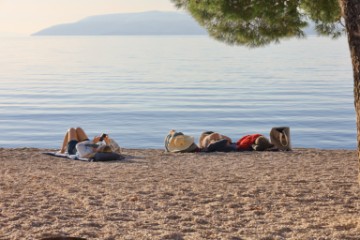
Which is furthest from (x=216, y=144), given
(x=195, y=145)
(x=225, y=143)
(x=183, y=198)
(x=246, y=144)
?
(x=183, y=198)

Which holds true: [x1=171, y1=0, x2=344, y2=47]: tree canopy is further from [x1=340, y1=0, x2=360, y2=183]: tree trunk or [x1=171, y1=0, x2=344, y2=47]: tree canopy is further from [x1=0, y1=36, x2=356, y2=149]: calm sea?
[x1=0, y1=36, x2=356, y2=149]: calm sea

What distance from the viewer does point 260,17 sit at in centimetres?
827

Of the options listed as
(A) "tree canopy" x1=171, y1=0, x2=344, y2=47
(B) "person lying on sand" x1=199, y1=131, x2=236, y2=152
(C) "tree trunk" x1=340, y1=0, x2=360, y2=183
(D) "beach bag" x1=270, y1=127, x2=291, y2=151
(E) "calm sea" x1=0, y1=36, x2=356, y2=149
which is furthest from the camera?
(E) "calm sea" x1=0, y1=36, x2=356, y2=149

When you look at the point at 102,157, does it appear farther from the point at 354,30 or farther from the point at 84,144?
the point at 354,30

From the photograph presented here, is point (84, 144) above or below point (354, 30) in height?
below

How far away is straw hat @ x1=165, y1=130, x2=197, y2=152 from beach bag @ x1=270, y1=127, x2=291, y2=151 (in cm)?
107

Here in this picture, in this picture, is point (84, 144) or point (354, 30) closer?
point (354, 30)

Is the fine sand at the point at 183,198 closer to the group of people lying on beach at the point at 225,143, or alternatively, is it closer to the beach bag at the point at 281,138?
the group of people lying on beach at the point at 225,143

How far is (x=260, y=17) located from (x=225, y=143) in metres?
2.44

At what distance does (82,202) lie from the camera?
6414 mm

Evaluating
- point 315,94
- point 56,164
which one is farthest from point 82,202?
point 315,94

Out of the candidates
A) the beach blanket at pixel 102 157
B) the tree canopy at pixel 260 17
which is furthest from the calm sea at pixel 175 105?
the tree canopy at pixel 260 17

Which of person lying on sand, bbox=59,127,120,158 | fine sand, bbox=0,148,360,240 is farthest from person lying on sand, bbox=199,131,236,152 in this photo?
person lying on sand, bbox=59,127,120,158

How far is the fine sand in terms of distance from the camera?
5.43 meters
